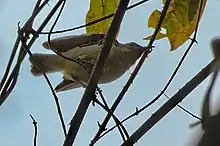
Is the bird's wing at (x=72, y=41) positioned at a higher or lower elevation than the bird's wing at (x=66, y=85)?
higher

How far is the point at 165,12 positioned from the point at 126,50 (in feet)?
0.35

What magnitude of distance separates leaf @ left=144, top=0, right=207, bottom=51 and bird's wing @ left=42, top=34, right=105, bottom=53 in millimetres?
77

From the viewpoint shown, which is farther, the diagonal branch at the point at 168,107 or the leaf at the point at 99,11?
the leaf at the point at 99,11

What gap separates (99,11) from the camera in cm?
55

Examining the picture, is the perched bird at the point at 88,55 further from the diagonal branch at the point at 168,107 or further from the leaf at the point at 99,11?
the diagonal branch at the point at 168,107

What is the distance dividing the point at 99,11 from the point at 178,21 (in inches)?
4.1

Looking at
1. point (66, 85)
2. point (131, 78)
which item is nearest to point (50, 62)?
point (66, 85)

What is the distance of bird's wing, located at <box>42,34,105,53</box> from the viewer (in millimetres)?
545

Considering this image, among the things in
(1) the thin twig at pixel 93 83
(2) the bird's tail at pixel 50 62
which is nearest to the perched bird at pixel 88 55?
(2) the bird's tail at pixel 50 62

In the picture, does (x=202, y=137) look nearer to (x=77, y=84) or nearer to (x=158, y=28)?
(x=158, y=28)

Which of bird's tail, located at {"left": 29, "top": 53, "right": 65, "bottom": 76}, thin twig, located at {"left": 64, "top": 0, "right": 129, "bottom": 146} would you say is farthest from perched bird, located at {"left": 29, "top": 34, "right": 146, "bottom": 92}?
thin twig, located at {"left": 64, "top": 0, "right": 129, "bottom": 146}

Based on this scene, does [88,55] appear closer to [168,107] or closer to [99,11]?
[99,11]

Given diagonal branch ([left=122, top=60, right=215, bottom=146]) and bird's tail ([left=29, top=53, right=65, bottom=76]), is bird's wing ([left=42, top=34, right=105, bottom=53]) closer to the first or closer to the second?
bird's tail ([left=29, top=53, right=65, bottom=76])

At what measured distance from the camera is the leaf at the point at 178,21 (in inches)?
19.1
